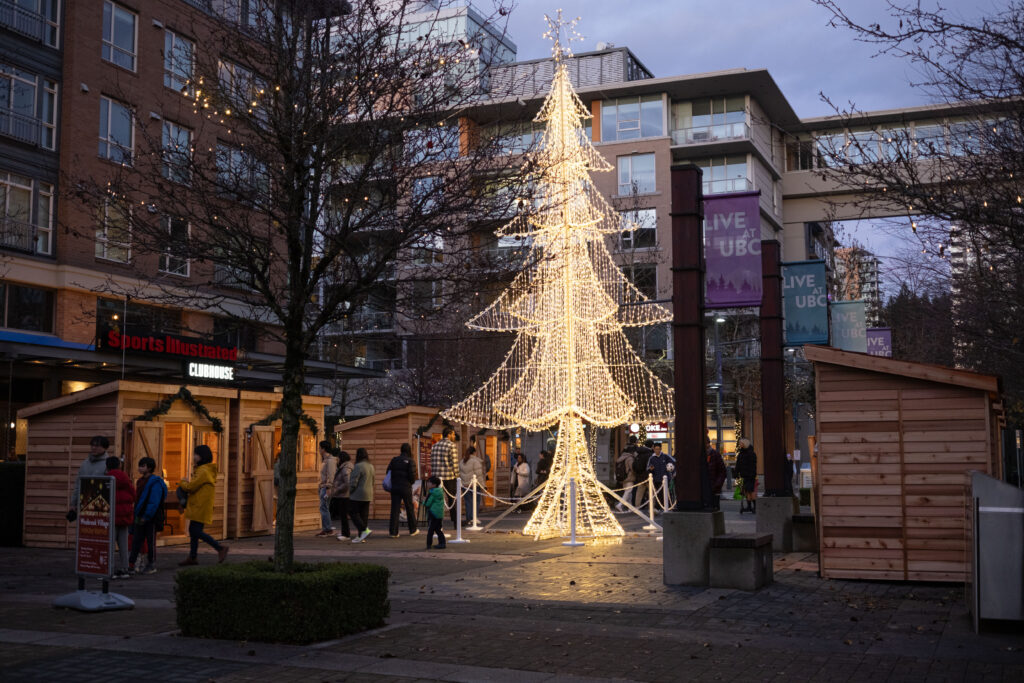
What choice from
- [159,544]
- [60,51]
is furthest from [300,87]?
[60,51]

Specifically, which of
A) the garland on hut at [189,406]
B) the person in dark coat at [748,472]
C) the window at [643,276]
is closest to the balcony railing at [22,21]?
the garland on hut at [189,406]

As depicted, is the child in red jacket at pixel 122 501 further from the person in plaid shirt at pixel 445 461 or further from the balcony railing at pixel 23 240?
the balcony railing at pixel 23 240

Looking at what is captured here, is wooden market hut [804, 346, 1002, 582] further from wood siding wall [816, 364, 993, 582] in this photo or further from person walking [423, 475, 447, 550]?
person walking [423, 475, 447, 550]

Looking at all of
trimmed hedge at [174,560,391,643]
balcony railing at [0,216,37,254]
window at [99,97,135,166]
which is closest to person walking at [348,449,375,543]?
trimmed hedge at [174,560,391,643]

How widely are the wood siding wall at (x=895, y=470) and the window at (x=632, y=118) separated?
45312 millimetres

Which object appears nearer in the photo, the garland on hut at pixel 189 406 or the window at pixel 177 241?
the window at pixel 177 241

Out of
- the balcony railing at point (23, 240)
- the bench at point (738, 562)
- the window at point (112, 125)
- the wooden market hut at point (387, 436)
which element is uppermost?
the window at point (112, 125)

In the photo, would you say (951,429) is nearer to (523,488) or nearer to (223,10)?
(223,10)

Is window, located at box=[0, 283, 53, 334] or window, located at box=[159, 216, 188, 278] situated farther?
window, located at box=[0, 283, 53, 334]

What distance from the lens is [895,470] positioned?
12.9 m

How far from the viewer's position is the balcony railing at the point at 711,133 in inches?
2250

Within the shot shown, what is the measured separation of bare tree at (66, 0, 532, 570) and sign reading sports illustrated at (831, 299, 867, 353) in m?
11.0

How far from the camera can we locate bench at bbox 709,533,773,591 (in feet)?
40.7

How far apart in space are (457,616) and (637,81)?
49324 millimetres
